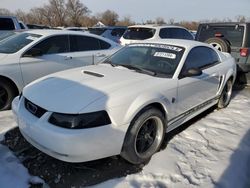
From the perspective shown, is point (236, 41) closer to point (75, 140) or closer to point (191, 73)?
point (191, 73)

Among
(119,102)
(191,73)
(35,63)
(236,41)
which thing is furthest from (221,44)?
(119,102)

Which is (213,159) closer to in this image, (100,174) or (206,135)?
(206,135)

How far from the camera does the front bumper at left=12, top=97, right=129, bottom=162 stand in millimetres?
2785

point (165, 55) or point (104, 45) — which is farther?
point (104, 45)

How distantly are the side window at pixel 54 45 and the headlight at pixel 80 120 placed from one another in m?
3.03

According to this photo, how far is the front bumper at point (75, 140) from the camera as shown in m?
2.79

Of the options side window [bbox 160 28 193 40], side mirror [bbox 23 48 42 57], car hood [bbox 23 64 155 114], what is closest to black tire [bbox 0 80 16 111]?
side mirror [bbox 23 48 42 57]

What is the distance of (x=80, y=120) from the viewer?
2832 mm

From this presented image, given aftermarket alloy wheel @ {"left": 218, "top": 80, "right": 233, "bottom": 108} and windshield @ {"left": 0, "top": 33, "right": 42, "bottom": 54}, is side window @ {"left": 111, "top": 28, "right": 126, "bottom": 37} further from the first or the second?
aftermarket alloy wheel @ {"left": 218, "top": 80, "right": 233, "bottom": 108}

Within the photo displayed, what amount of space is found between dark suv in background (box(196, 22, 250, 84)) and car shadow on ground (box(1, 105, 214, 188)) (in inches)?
183

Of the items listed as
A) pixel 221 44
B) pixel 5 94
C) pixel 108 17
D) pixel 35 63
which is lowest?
pixel 108 17

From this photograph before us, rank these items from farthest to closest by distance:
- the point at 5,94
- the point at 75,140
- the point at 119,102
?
the point at 5,94, the point at 119,102, the point at 75,140

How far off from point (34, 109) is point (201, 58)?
2.96 m

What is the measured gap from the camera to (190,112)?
14.3 ft
